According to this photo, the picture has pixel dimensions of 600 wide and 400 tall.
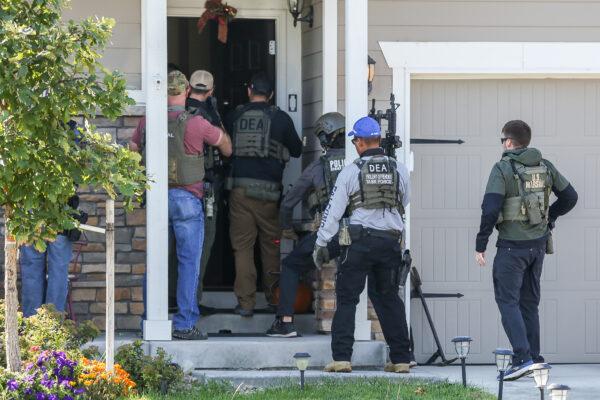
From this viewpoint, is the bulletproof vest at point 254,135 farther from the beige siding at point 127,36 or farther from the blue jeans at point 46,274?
the blue jeans at point 46,274

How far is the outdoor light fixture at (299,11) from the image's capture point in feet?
38.4

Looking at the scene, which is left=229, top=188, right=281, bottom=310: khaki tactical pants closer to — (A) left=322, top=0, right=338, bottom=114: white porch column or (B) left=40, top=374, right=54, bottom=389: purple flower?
(A) left=322, top=0, right=338, bottom=114: white porch column

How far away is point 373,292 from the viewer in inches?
408

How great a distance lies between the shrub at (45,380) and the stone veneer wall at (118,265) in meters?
2.65

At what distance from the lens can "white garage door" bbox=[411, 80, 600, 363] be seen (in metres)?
11.7

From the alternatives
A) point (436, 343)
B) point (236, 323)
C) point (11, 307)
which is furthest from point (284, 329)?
point (11, 307)

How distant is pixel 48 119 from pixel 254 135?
351 cm

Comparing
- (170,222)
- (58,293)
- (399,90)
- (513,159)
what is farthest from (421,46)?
(58,293)

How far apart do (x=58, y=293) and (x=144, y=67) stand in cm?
193

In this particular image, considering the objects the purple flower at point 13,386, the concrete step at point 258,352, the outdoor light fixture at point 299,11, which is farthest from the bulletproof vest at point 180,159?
the purple flower at point 13,386

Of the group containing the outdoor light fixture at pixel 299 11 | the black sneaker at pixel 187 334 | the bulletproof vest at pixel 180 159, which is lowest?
the black sneaker at pixel 187 334

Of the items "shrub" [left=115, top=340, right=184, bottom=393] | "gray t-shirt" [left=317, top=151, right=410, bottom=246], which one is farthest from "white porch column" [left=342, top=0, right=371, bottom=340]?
"shrub" [left=115, top=340, right=184, bottom=393]

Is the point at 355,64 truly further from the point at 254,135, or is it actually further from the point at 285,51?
the point at 285,51

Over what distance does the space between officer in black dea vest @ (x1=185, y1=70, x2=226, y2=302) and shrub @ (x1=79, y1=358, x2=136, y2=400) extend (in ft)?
8.17
